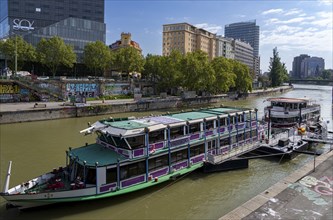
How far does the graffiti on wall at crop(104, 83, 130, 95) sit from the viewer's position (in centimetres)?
6378

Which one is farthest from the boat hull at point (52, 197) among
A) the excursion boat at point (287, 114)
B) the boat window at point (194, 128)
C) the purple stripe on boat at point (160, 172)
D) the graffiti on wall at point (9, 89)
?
the graffiti on wall at point (9, 89)

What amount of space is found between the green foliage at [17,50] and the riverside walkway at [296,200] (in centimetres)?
5464

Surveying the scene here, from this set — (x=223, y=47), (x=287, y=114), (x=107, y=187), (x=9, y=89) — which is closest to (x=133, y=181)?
(x=107, y=187)

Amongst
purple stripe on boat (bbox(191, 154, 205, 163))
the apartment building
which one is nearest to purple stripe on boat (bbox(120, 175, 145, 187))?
purple stripe on boat (bbox(191, 154, 205, 163))

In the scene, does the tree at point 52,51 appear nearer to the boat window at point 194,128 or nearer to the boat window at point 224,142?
the boat window at point 224,142

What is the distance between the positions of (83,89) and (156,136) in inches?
1787

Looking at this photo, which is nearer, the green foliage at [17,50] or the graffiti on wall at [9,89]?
the graffiti on wall at [9,89]

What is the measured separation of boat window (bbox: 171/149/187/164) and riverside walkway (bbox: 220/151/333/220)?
5.60 m

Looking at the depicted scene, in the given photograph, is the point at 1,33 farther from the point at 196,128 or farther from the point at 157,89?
the point at 196,128

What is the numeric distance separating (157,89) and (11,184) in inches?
2302

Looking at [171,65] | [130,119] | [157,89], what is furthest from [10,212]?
[157,89]

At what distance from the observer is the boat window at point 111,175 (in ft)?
49.6

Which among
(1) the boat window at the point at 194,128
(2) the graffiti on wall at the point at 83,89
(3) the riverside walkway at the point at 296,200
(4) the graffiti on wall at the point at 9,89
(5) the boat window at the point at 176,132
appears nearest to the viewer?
(3) the riverside walkway at the point at 296,200

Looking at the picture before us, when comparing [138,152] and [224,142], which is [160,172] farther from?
[224,142]
